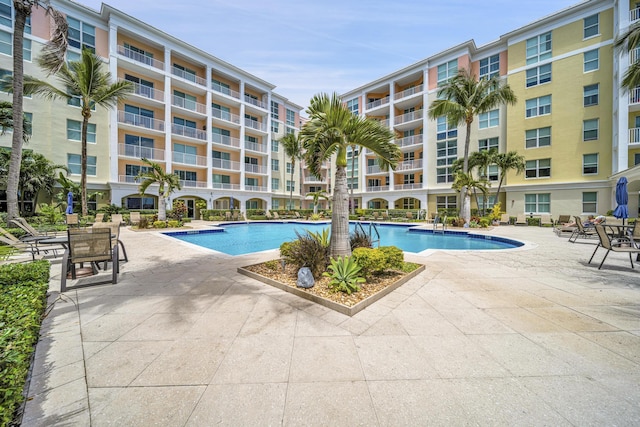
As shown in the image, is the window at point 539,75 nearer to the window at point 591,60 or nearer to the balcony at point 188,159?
the window at point 591,60

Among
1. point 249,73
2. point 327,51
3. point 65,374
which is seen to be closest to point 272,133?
point 249,73

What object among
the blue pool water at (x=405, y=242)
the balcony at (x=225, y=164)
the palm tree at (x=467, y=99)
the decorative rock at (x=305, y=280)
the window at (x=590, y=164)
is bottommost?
the blue pool water at (x=405, y=242)

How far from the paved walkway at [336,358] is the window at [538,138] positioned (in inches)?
880

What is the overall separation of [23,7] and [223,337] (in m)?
15.5

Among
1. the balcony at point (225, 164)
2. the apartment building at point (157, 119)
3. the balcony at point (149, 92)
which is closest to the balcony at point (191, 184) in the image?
the apartment building at point (157, 119)

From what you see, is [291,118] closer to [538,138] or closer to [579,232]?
[538,138]

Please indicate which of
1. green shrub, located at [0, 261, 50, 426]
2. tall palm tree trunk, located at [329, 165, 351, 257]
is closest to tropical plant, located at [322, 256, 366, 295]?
tall palm tree trunk, located at [329, 165, 351, 257]

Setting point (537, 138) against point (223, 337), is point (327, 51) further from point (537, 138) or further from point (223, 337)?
point (537, 138)

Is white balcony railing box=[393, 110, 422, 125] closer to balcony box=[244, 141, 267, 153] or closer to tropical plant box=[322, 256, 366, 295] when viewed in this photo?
balcony box=[244, 141, 267, 153]

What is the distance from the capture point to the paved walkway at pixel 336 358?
74.8 inches

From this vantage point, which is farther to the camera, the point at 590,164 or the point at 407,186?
the point at 407,186

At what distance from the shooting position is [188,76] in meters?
26.0

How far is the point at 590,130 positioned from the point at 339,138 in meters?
25.0

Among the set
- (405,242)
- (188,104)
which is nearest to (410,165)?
(405,242)
